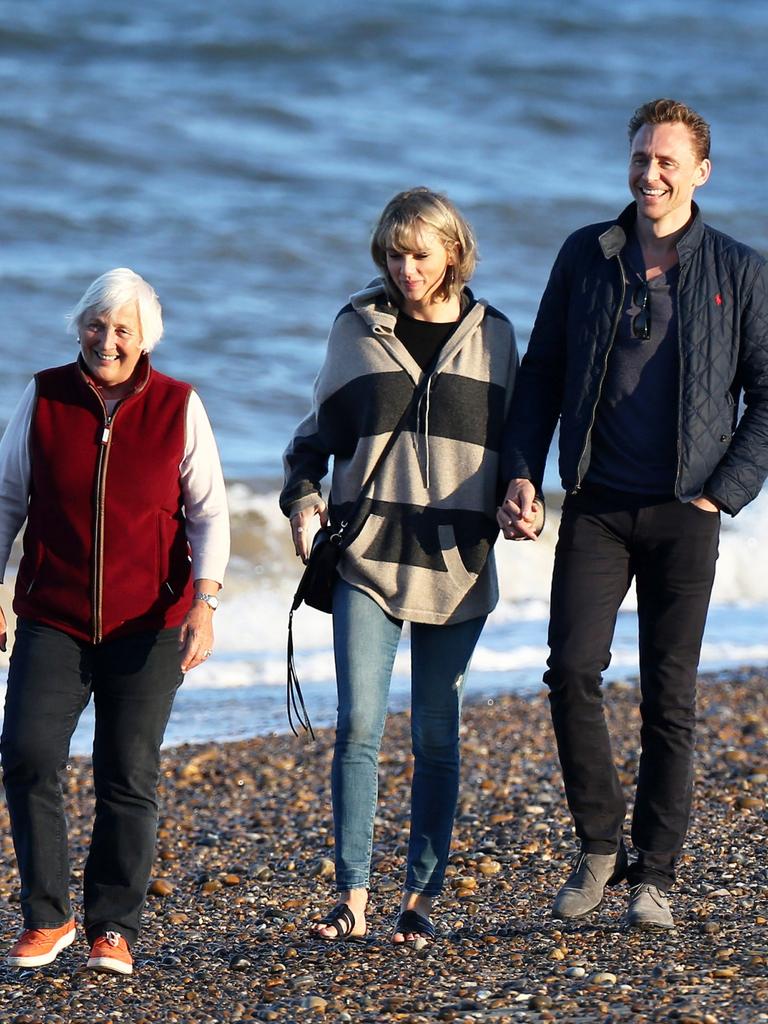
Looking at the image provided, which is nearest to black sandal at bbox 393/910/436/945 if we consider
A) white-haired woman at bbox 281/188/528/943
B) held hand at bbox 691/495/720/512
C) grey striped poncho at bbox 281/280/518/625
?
white-haired woman at bbox 281/188/528/943

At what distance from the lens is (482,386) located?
3750 mm

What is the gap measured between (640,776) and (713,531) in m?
0.67

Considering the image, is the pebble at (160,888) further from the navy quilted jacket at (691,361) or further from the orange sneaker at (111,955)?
the navy quilted jacket at (691,361)

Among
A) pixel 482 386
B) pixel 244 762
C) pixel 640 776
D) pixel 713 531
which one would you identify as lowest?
pixel 244 762

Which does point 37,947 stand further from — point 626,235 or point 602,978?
point 626,235

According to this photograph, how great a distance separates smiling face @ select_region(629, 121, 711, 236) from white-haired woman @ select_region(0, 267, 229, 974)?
1207mm

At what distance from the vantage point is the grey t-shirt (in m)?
3.62

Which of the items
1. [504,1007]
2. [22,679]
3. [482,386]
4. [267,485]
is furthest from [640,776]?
[267,485]

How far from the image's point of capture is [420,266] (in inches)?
144

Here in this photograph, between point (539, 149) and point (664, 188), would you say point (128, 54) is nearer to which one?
point (539, 149)

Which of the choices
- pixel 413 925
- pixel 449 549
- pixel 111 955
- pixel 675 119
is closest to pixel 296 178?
pixel 675 119

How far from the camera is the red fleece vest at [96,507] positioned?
347 cm

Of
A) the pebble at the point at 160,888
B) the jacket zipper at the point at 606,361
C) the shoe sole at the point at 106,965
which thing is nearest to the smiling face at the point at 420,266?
the jacket zipper at the point at 606,361

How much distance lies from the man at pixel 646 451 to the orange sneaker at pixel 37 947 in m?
1.25
